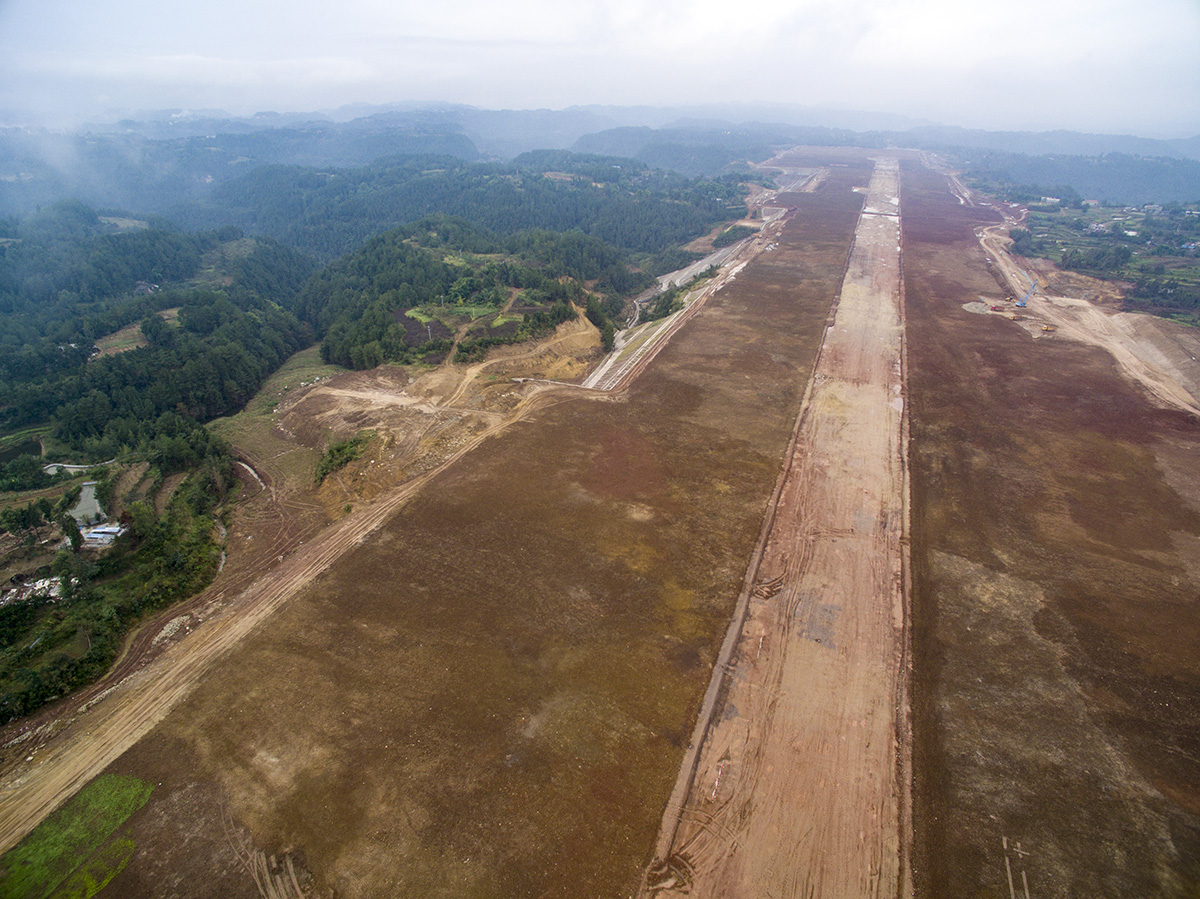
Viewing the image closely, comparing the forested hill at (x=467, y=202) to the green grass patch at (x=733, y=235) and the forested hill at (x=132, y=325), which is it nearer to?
the green grass patch at (x=733, y=235)

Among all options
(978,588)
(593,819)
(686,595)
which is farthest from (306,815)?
(978,588)

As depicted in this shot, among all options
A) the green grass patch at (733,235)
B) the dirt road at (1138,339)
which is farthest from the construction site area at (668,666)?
the green grass patch at (733,235)

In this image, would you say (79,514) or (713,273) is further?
(713,273)

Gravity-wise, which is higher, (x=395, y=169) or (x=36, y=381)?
(x=395, y=169)

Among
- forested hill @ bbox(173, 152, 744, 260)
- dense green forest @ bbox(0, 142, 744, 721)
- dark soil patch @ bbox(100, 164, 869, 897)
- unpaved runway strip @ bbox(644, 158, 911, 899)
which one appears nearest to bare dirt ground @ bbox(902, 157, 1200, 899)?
unpaved runway strip @ bbox(644, 158, 911, 899)

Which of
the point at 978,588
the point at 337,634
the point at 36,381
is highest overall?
the point at 978,588

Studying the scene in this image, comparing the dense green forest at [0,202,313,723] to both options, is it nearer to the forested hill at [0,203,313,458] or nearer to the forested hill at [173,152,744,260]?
the forested hill at [0,203,313,458]

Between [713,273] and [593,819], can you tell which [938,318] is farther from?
[593,819]

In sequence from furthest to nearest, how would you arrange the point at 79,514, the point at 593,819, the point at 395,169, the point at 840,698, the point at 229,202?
the point at 229,202, the point at 395,169, the point at 79,514, the point at 840,698, the point at 593,819
